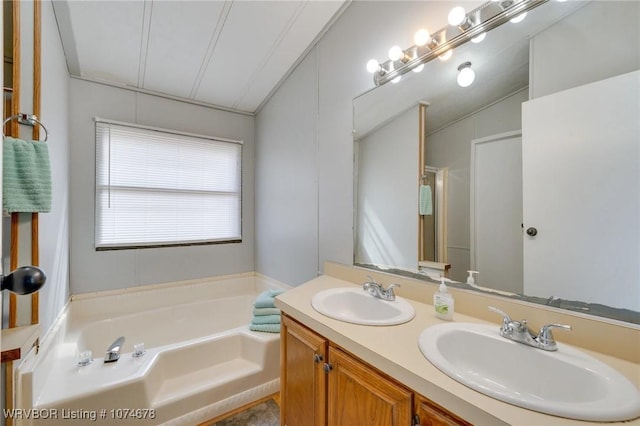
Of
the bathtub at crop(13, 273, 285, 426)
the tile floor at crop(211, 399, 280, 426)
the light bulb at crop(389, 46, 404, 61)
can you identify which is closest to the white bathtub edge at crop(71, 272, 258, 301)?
the bathtub at crop(13, 273, 285, 426)

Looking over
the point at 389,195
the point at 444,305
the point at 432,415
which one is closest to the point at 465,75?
the point at 389,195

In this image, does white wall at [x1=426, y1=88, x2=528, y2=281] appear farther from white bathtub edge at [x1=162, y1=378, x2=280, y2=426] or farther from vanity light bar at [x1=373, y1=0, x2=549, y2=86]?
white bathtub edge at [x1=162, y1=378, x2=280, y2=426]

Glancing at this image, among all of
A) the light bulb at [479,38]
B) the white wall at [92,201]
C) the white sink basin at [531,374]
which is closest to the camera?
the white sink basin at [531,374]

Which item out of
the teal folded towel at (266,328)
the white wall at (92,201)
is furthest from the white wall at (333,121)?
the white wall at (92,201)

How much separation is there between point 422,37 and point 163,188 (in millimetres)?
2489

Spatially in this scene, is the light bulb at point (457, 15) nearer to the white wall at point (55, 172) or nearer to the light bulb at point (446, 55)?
the light bulb at point (446, 55)

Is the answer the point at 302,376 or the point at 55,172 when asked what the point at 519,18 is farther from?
the point at 55,172

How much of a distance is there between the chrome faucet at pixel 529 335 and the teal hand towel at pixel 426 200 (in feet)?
1.95

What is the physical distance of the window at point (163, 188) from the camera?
2.37 metres

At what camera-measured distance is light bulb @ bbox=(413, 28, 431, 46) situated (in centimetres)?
134

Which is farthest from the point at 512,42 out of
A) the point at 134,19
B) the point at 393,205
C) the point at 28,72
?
the point at 134,19

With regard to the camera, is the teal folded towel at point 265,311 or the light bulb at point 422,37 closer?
the light bulb at point 422,37

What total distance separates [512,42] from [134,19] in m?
2.23

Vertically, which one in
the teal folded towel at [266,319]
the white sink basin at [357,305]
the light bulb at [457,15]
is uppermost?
the light bulb at [457,15]
